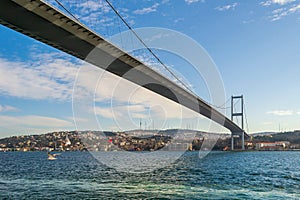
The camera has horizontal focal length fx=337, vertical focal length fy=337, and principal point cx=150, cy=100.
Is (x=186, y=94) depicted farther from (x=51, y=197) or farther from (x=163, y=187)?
(x=51, y=197)

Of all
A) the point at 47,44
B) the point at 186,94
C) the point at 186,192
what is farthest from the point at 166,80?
the point at 186,192

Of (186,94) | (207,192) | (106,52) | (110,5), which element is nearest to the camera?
(207,192)

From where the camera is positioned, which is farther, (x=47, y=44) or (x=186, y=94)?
(x=186, y=94)

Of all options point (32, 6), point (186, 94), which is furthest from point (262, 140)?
point (32, 6)

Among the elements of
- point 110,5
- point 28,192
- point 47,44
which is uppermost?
point 110,5

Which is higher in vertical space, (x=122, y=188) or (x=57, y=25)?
(x=57, y=25)

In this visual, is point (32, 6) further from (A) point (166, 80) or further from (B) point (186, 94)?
(B) point (186, 94)

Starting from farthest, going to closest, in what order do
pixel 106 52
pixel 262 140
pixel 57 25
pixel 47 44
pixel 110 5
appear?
pixel 262 140 → pixel 110 5 → pixel 106 52 → pixel 47 44 → pixel 57 25
